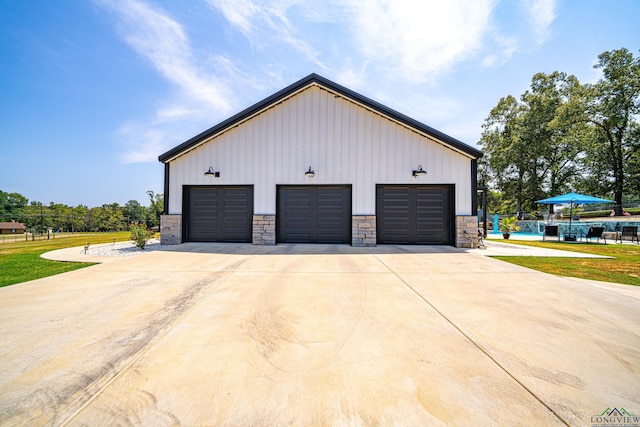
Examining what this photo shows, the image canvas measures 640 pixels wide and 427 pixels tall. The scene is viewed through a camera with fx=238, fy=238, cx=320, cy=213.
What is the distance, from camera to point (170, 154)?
9.56 metres

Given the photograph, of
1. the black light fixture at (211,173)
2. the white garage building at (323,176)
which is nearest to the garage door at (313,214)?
the white garage building at (323,176)

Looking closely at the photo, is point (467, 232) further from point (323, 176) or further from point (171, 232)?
point (171, 232)

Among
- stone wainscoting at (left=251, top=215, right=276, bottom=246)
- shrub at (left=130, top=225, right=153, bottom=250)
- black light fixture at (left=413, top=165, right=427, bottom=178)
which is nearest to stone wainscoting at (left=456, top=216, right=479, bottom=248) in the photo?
black light fixture at (left=413, top=165, right=427, bottom=178)

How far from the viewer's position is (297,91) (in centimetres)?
946

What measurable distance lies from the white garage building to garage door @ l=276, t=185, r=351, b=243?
0.04m

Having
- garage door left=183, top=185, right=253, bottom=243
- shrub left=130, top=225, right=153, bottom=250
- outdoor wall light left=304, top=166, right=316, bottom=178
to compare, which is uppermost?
outdoor wall light left=304, top=166, right=316, bottom=178

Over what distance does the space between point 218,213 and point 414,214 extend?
800 cm

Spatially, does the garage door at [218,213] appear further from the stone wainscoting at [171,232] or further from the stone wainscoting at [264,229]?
the stone wainscoting at [264,229]

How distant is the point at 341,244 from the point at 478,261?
180 inches

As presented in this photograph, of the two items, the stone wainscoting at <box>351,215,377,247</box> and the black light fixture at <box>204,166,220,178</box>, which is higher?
the black light fixture at <box>204,166,220,178</box>

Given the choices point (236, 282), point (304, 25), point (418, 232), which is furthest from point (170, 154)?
point (418, 232)

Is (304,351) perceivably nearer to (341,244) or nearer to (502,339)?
(502,339)

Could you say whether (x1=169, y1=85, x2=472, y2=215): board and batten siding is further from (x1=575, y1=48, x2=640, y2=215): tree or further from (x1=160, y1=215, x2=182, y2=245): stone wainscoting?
(x1=575, y1=48, x2=640, y2=215): tree

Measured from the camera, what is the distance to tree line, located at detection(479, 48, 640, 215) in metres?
21.9
